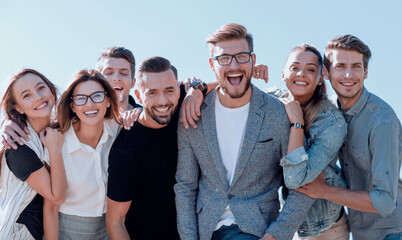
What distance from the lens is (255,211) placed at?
13.1ft

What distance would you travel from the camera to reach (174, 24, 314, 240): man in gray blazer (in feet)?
13.1

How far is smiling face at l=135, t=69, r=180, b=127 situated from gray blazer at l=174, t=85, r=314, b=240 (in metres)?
0.31

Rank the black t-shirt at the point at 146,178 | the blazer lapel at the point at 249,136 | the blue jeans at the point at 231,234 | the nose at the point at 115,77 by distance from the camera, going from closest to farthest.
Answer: the blue jeans at the point at 231,234
the blazer lapel at the point at 249,136
the black t-shirt at the point at 146,178
the nose at the point at 115,77

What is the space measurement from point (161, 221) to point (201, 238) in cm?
52

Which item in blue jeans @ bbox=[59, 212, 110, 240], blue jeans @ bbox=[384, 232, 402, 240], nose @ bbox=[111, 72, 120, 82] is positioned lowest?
blue jeans @ bbox=[384, 232, 402, 240]

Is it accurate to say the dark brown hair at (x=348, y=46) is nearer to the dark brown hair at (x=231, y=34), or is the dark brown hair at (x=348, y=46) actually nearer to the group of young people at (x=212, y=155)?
the group of young people at (x=212, y=155)

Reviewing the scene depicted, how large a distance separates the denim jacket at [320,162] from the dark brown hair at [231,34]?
3.30ft

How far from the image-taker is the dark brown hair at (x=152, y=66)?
4.35m

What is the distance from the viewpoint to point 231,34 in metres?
4.19

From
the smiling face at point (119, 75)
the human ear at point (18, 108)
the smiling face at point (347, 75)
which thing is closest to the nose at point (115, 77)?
the smiling face at point (119, 75)

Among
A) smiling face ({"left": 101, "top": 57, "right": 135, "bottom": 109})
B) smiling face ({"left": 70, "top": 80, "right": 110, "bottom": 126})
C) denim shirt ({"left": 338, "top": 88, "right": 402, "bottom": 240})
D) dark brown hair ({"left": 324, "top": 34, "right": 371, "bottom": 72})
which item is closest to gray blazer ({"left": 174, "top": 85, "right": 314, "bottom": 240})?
denim shirt ({"left": 338, "top": 88, "right": 402, "bottom": 240})

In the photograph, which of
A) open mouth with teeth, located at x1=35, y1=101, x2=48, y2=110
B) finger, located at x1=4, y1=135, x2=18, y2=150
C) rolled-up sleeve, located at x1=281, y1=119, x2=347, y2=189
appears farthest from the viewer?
open mouth with teeth, located at x1=35, y1=101, x2=48, y2=110

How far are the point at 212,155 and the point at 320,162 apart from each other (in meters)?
1.03

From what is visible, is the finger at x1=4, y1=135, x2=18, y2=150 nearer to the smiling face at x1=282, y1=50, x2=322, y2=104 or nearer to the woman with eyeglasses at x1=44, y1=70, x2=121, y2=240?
the woman with eyeglasses at x1=44, y1=70, x2=121, y2=240
